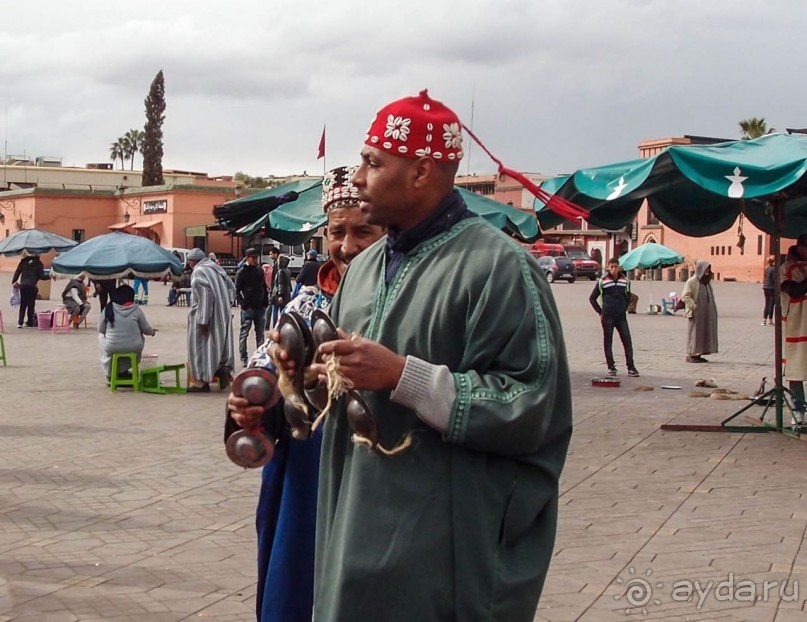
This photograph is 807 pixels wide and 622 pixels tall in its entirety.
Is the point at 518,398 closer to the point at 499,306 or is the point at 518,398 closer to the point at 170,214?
the point at 499,306

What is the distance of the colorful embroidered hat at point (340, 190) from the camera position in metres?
3.66

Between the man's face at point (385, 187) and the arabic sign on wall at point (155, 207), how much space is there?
57.1m

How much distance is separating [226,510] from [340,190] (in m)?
3.70

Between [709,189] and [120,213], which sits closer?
[709,189]

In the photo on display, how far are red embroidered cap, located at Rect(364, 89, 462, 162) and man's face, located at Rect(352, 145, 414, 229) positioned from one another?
22 mm

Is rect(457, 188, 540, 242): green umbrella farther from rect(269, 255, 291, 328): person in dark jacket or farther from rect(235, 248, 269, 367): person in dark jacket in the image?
rect(269, 255, 291, 328): person in dark jacket

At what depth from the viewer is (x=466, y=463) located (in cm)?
233

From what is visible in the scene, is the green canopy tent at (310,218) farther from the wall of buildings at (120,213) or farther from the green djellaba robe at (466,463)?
the wall of buildings at (120,213)

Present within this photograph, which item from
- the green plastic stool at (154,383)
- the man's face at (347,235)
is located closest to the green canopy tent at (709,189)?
the green plastic stool at (154,383)

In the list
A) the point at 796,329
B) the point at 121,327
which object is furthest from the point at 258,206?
the point at 796,329

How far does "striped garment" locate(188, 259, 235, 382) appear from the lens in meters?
12.8

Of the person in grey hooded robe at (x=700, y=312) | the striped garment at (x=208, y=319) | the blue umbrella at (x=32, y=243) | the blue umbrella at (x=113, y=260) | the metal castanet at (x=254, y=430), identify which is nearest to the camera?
the metal castanet at (x=254, y=430)

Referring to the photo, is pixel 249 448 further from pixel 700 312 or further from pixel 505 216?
pixel 700 312

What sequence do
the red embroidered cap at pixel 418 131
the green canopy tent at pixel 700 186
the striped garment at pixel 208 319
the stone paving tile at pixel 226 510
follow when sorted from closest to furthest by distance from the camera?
the red embroidered cap at pixel 418 131 < the stone paving tile at pixel 226 510 < the green canopy tent at pixel 700 186 < the striped garment at pixel 208 319
